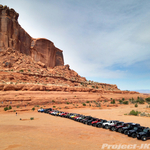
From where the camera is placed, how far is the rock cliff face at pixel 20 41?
54562mm

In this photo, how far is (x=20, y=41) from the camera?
6116 centimetres

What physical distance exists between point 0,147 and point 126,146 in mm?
7822

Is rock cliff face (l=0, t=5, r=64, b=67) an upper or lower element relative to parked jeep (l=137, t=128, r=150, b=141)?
upper

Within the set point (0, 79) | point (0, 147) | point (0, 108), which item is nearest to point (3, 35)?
point (0, 79)

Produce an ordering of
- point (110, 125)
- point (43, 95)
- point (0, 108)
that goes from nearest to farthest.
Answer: point (110, 125) < point (0, 108) < point (43, 95)

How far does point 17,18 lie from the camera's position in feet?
201

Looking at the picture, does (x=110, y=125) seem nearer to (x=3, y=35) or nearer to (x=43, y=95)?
(x=43, y=95)

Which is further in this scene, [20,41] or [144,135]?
[20,41]

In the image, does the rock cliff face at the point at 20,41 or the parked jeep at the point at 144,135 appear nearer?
the parked jeep at the point at 144,135

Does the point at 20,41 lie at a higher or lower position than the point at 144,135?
higher

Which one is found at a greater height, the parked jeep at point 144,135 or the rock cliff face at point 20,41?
the rock cliff face at point 20,41

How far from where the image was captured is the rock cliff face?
54562mm

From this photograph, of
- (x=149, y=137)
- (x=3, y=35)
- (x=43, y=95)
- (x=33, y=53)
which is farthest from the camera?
(x=33, y=53)

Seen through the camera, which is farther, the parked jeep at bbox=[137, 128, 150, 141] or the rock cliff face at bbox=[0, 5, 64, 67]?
the rock cliff face at bbox=[0, 5, 64, 67]
